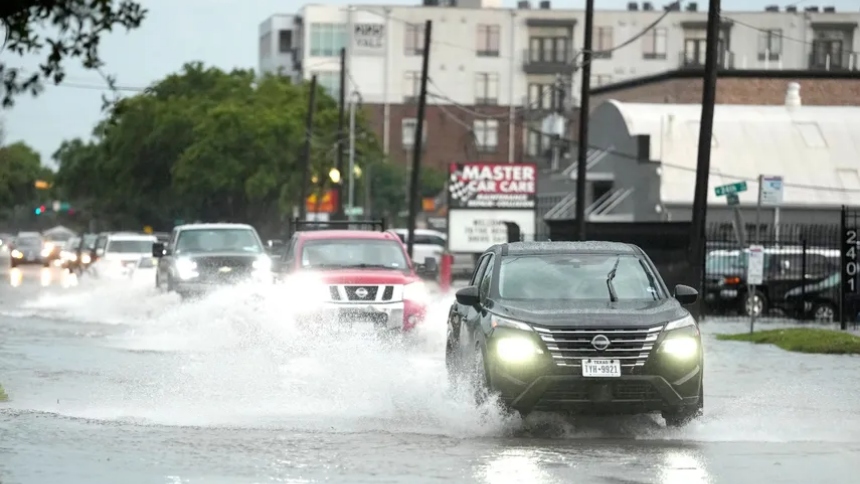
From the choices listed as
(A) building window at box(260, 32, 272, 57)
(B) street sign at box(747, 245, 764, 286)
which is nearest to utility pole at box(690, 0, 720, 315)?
(B) street sign at box(747, 245, 764, 286)

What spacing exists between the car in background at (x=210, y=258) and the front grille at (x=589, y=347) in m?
18.1

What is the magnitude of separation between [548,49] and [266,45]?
2460cm

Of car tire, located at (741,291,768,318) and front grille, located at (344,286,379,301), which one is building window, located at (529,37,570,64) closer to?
car tire, located at (741,291,768,318)

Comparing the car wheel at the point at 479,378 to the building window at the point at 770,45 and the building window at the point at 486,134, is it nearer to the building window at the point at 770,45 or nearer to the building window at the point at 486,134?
the building window at the point at 486,134

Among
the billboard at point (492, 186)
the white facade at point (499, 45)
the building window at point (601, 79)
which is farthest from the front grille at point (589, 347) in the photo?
the building window at point (601, 79)

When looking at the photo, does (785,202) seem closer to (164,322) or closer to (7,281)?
(7,281)

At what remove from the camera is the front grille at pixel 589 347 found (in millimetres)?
14547

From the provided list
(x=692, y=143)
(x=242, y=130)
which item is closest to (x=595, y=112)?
(x=692, y=143)

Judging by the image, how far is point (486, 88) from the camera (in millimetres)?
117750

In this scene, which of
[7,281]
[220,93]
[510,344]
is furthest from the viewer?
[220,93]

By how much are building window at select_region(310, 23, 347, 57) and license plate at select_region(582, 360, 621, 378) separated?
102027mm

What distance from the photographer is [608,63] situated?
392 ft

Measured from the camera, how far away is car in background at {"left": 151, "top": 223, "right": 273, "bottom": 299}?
110ft

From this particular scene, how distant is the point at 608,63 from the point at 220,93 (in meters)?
35.1
